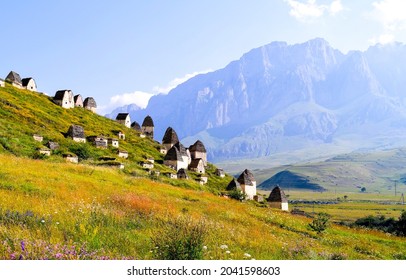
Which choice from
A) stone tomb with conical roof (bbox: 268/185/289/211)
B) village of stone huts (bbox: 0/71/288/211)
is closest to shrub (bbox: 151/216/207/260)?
village of stone huts (bbox: 0/71/288/211)

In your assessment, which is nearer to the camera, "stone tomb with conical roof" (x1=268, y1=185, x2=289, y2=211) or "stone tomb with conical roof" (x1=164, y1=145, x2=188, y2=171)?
"stone tomb with conical roof" (x1=268, y1=185, x2=289, y2=211)

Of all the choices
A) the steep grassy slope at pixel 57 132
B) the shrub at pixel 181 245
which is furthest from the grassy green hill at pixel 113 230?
the steep grassy slope at pixel 57 132

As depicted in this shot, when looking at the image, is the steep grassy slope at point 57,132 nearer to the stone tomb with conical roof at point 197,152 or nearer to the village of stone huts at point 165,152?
the village of stone huts at point 165,152

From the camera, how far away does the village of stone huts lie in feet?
251

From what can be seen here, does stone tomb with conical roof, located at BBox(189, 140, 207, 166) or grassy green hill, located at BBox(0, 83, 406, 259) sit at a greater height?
stone tomb with conical roof, located at BBox(189, 140, 207, 166)

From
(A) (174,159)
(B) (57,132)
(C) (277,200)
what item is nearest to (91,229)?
(B) (57,132)

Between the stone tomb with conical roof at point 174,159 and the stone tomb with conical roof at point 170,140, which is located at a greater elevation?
the stone tomb with conical roof at point 170,140

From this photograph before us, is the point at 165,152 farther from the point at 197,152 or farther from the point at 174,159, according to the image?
the point at 174,159

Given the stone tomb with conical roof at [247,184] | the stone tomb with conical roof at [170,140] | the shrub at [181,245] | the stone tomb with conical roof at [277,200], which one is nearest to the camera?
the shrub at [181,245]

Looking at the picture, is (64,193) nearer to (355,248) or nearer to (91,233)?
(91,233)

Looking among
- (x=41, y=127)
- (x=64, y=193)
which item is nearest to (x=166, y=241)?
(x=64, y=193)

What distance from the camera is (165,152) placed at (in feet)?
359

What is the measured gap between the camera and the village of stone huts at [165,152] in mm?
76519

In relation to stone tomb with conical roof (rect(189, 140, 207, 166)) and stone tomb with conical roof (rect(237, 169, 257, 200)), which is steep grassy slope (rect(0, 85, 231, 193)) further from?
stone tomb with conical roof (rect(189, 140, 207, 166))
